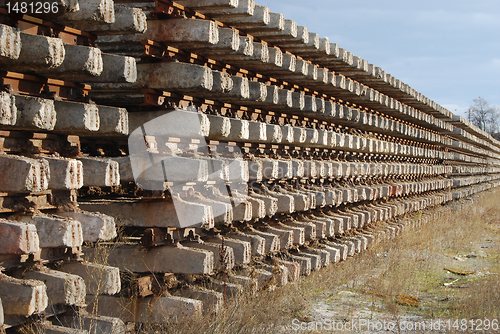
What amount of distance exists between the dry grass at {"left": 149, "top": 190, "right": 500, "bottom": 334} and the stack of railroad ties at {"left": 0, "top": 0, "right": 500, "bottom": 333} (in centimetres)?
26

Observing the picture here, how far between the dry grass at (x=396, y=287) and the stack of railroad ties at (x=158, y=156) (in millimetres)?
260

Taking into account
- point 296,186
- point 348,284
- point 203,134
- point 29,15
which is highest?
point 29,15

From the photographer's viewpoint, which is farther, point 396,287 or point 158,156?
point 396,287

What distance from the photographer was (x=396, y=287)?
7.06 m

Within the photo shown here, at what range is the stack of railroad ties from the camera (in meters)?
3.59

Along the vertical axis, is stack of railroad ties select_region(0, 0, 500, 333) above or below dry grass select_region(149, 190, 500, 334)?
above

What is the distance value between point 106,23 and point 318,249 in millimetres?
5119

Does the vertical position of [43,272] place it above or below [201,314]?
above

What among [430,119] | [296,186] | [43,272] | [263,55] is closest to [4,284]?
[43,272]

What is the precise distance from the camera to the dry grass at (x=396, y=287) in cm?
501

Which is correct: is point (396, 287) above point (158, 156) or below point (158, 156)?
below

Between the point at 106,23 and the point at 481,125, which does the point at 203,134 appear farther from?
the point at 481,125

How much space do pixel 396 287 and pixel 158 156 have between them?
13.3 feet

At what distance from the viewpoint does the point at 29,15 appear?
3609 millimetres
